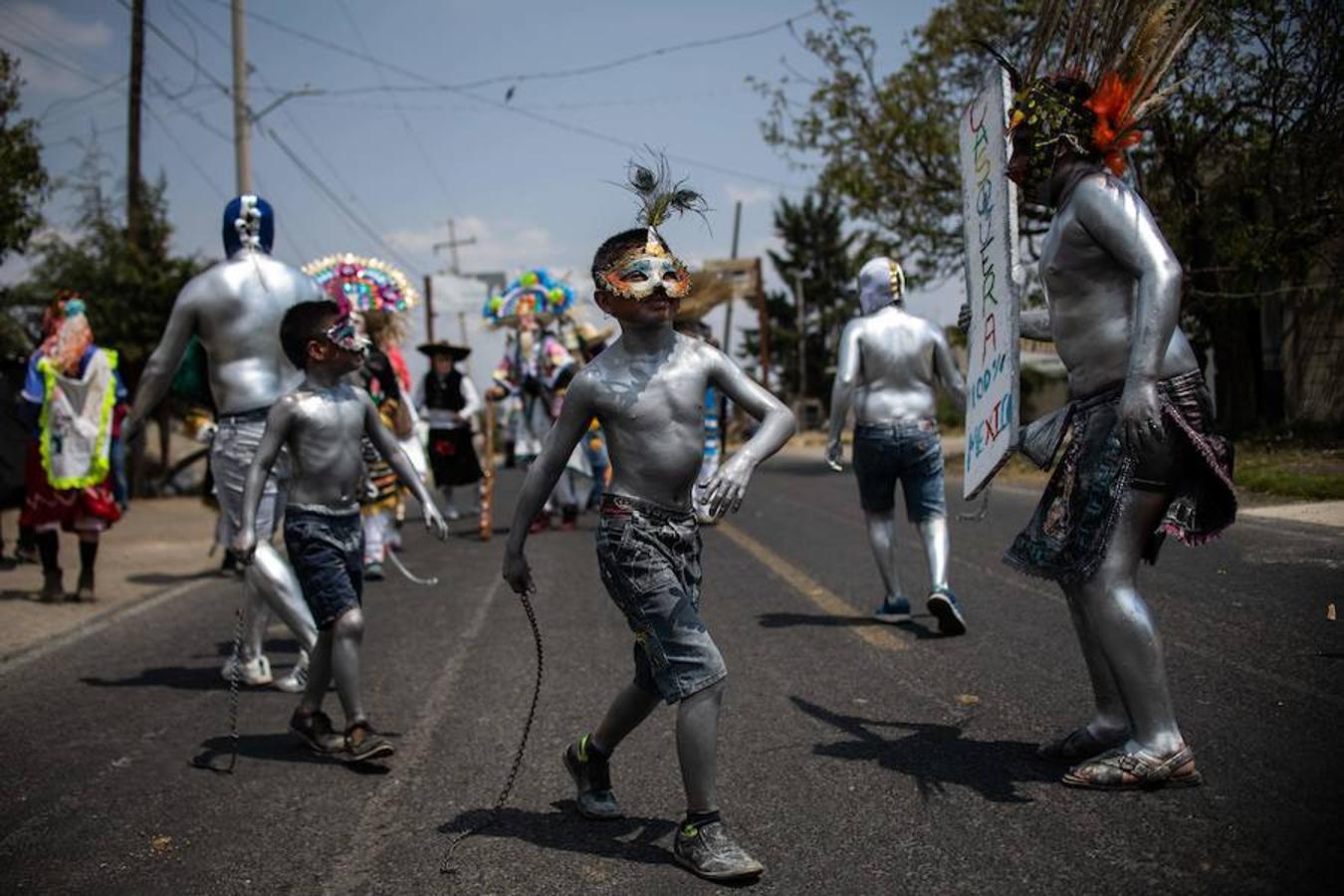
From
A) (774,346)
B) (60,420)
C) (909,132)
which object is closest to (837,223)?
(774,346)

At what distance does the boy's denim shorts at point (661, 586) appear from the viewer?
3465 millimetres

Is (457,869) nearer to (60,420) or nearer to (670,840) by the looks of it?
(670,840)

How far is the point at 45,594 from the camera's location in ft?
29.7

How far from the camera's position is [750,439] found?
3.66 metres

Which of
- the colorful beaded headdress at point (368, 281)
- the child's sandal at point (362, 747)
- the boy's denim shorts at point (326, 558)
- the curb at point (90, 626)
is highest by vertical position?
the colorful beaded headdress at point (368, 281)

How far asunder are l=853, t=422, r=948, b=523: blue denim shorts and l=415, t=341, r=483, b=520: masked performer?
6874 mm

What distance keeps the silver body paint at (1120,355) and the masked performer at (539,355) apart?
9.27 metres

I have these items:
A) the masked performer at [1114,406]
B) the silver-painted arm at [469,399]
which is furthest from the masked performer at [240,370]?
the silver-painted arm at [469,399]

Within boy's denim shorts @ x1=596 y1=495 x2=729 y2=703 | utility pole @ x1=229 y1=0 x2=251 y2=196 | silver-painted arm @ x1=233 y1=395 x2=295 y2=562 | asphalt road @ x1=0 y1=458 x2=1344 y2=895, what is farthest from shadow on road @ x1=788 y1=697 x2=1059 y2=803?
utility pole @ x1=229 y1=0 x2=251 y2=196

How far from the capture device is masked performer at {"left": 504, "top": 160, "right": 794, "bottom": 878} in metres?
3.46

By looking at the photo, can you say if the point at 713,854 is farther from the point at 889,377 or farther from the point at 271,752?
the point at 889,377

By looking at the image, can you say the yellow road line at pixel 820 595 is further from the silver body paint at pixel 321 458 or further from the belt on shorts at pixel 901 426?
the silver body paint at pixel 321 458

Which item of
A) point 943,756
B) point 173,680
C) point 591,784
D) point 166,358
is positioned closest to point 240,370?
point 166,358

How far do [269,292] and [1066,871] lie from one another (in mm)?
4880
